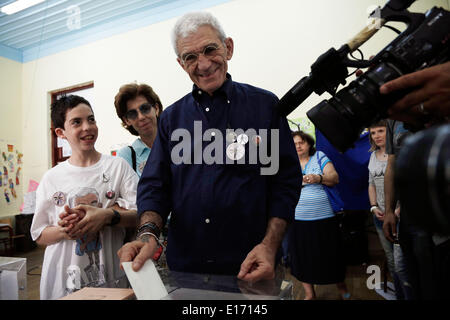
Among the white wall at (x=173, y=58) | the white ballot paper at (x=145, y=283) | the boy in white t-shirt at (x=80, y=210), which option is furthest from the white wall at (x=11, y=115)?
the white ballot paper at (x=145, y=283)

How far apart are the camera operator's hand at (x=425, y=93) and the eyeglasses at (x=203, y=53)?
0.54m

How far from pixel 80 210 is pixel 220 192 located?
0.49m

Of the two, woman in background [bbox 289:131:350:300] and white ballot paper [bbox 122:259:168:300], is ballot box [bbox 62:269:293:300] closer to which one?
white ballot paper [bbox 122:259:168:300]

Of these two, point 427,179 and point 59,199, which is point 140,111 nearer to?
point 59,199

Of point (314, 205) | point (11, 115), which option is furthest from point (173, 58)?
point (314, 205)

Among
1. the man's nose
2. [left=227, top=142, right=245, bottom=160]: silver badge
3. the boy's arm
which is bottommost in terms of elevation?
the boy's arm

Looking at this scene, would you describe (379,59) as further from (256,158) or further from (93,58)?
(93,58)

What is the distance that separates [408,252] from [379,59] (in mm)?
444

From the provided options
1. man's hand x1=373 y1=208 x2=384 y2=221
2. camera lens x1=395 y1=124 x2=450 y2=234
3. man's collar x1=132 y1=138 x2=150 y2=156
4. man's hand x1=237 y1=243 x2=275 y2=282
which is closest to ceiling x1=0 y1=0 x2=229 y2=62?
man's collar x1=132 y1=138 x2=150 y2=156

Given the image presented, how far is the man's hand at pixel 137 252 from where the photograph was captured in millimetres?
582

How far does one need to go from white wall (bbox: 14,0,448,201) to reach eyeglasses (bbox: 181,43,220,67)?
203 centimetres

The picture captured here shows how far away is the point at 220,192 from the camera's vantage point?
86 centimetres

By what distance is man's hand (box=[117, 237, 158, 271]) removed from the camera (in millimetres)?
582
